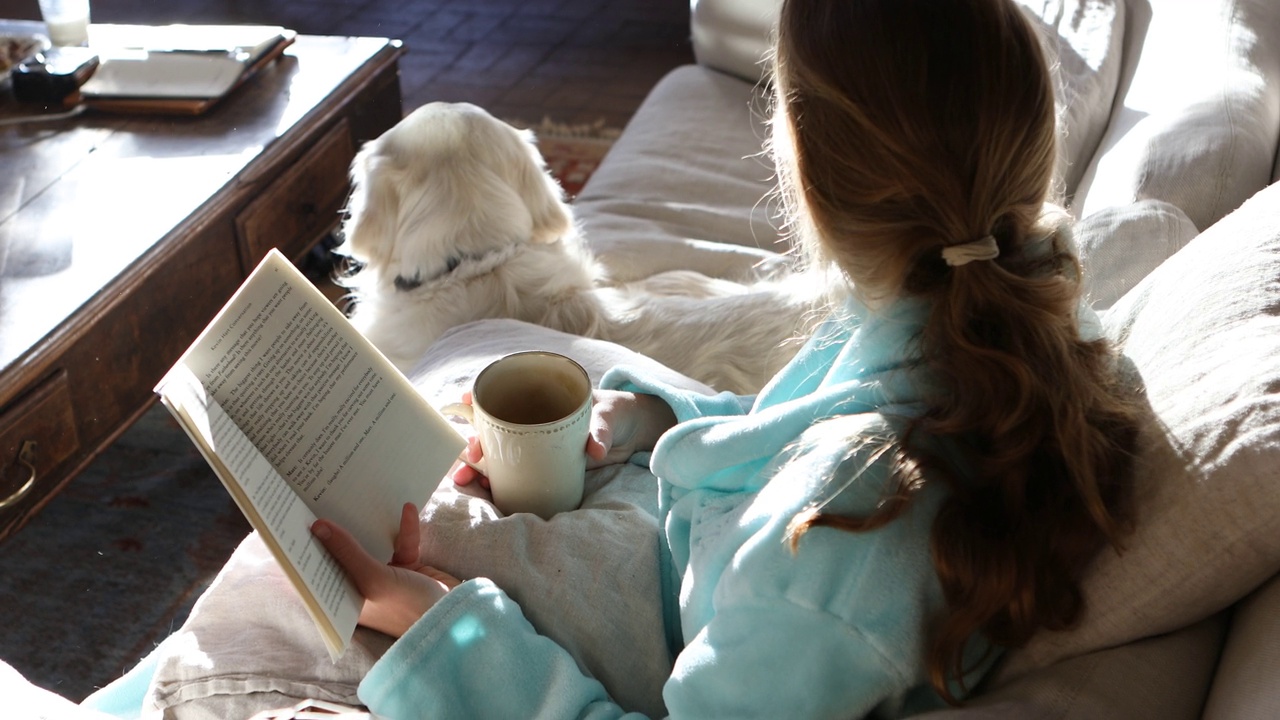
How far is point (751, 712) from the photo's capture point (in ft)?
2.38

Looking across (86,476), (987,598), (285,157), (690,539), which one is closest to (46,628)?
(86,476)

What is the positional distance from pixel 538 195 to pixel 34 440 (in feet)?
2.52

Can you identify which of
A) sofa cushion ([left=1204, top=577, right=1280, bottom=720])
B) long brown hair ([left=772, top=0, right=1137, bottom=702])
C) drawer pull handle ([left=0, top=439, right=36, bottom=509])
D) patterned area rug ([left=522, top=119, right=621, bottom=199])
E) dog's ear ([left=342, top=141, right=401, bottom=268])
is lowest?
patterned area rug ([left=522, top=119, right=621, bottom=199])

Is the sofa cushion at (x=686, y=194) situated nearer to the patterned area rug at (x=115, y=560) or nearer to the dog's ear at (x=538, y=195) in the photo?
the dog's ear at (x=538, y=195)

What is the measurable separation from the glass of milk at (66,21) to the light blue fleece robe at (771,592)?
174cm

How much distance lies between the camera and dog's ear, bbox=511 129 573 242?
5.55 feet

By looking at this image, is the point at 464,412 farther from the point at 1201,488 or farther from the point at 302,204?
the point at 302,204

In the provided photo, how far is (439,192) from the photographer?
162 centimetres

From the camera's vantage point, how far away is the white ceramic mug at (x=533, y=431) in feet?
3.26

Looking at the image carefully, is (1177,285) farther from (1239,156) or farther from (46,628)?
(46,628)

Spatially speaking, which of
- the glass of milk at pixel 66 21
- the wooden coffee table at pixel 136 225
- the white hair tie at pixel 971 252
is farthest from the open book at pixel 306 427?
the glass of milk at pixel 66 21

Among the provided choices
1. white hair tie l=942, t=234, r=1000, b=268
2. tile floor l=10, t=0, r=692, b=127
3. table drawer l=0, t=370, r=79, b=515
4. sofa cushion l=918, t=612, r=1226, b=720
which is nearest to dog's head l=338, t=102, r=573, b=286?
table drawer l=0, t=370, r=79, b=515

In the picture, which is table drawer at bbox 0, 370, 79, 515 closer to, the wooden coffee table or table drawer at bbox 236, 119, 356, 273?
the wooden coffee table

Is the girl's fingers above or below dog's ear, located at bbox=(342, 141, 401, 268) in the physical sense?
above
